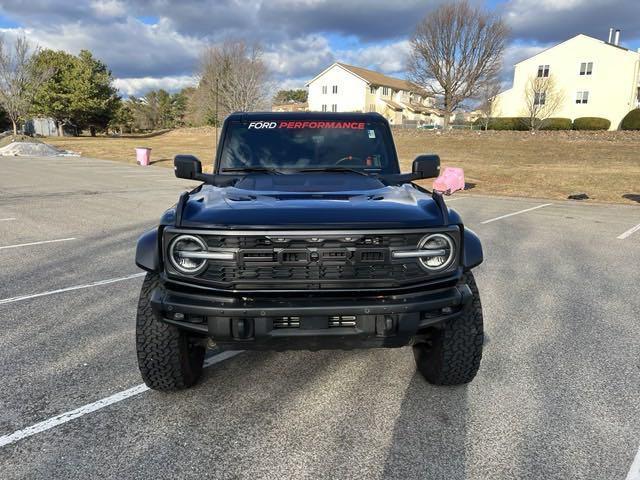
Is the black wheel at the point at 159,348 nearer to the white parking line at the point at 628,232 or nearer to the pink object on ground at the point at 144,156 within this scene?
the white parking line at the point at 628,232

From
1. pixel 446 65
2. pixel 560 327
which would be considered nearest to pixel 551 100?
pixel 446 65

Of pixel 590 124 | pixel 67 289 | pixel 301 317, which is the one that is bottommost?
pixel 67 289

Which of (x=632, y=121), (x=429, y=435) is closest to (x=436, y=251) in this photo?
(x=429, y=435)

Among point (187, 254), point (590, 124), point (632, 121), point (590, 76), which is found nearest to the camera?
point (187, 254)

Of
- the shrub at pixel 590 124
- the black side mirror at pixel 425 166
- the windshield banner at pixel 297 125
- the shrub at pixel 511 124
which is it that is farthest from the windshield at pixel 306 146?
the shrub at pixel 511 124

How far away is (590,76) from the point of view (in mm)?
42344

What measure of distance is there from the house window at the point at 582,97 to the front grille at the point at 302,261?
1870 inches

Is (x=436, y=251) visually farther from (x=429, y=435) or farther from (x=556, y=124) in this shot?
(x=556, y=124)

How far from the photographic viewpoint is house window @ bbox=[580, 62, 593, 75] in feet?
139

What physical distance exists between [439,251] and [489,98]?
47.4 metres

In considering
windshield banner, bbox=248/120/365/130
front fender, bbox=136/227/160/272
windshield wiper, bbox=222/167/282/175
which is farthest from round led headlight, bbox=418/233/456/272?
windshield banner, bbox=248/120/365/130

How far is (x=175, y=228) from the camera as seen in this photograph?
251cm

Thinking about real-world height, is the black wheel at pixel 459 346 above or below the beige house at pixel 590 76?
below

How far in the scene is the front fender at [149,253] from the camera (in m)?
2.60
